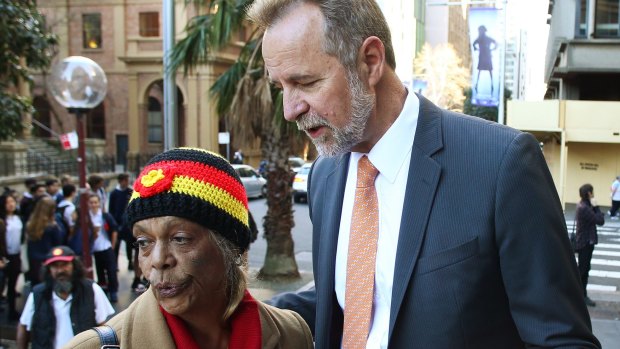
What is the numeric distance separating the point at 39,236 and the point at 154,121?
30314mm

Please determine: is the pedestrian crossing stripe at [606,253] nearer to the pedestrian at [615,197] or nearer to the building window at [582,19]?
the pedestrian at [615,197]

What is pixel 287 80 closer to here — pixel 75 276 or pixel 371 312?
pixel 371 312

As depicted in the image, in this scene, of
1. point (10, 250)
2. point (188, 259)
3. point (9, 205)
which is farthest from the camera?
point (9, 205)

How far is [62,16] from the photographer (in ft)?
113

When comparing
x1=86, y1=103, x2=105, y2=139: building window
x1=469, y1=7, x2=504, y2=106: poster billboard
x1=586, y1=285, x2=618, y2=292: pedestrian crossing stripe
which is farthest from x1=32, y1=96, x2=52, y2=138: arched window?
x1=586, y1=285, x2=618, y2=292: pedestrian crossing stripe

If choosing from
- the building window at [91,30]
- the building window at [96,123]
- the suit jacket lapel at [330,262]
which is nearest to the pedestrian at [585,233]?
the suit jacket lapel at [330,262]

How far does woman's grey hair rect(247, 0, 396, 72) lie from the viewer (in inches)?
76.2

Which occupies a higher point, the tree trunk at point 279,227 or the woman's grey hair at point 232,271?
the woman's grey hair at point 232,271

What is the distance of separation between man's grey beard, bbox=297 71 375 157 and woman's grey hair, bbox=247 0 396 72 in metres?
0.06

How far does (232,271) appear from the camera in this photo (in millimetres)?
2008

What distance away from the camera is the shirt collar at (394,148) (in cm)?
203

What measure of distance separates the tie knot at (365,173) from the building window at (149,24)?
34348mm

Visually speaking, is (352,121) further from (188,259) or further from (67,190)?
(67,190)

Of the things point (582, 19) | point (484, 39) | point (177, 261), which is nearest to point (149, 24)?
point (484, 39)
